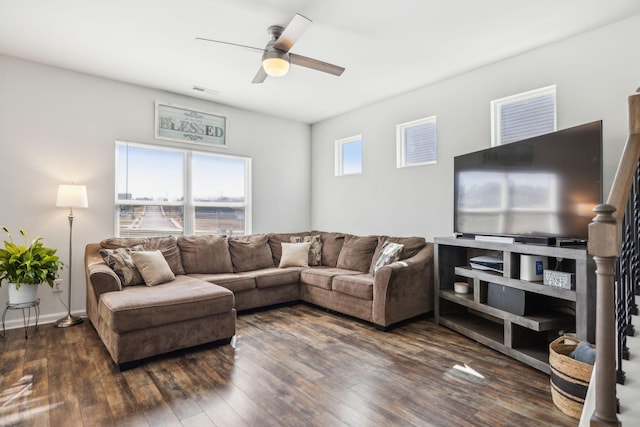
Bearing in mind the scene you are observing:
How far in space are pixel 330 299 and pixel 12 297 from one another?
10.3 feet

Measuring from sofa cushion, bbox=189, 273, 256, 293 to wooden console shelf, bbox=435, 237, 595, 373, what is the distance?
2.12m

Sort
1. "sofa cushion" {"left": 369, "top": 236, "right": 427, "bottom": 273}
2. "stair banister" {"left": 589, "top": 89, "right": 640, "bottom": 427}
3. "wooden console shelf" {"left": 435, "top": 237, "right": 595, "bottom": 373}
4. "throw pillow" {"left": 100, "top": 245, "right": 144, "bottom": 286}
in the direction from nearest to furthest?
"stair banister" {"left": 589, "top": 89, "right": 640, "bottom": 427}
"wooden console shelf" {"left": 435, "top": 237, "right": 595, "bottom": 373}
"throw pillow" {"left": 100, "top": 245, "right": 144, "bottom": 286}
"sofa cushion" {"left": 369, "top": 236, "right": 427, "bottom": 273}

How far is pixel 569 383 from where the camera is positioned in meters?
1.96

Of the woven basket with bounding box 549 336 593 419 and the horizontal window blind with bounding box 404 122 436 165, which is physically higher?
the horizontal window blind with bounding box 404 122 436 165

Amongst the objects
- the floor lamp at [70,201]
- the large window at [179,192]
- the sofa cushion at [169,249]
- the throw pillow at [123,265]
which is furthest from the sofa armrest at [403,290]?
the floor lamp at [70,201]

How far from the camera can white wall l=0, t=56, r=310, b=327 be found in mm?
3484

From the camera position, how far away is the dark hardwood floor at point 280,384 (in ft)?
6.42

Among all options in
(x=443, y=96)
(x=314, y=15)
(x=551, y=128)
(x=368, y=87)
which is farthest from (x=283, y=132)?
(x=551, y=128)

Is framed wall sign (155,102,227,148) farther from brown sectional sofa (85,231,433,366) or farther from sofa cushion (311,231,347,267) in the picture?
sofa cushion (311,231,347,267)

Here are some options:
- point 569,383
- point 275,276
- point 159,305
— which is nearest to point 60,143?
point 159,305

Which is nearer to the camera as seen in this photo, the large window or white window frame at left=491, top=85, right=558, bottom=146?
white window frame at left=491, top=85, right=558, bottom=146

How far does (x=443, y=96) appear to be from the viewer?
13.1 feet

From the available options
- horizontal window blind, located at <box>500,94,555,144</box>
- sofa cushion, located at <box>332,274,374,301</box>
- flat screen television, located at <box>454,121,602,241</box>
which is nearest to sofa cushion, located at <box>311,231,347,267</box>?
sofa cushion, located at <box>332,274,374,301</box>

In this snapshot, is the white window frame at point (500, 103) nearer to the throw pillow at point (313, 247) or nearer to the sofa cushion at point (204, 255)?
the throw pillow at point (313, 247)
